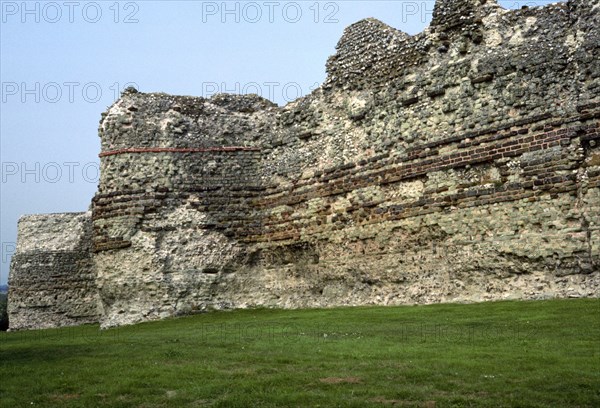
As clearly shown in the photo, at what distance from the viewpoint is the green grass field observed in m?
7.76

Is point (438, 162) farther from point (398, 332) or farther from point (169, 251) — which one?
point (169, 251)

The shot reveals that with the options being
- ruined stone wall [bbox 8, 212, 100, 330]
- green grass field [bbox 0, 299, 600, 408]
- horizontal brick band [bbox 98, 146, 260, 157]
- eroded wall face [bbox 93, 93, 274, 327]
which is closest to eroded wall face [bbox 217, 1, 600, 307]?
eroded wall face [bbox 93, 93, 274, 327]

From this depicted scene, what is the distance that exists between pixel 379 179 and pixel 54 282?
1762 centimetres

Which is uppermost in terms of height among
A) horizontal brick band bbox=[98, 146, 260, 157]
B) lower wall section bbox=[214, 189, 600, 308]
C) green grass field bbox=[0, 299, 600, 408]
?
horizontal brick band bbox=[98, 146, 260, 157]

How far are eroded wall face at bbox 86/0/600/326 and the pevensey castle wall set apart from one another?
0.12 ft

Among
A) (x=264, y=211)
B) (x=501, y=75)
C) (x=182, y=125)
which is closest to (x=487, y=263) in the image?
(x=501, y=75)

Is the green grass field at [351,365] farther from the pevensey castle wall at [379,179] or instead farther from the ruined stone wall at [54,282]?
the ruined stone wall at [54,282]

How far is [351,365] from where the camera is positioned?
9.34 meters

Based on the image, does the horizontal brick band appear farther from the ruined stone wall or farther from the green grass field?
the ruined stone wall

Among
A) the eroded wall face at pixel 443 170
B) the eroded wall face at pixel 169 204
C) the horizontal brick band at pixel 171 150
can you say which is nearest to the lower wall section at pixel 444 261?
the eroded wall face at pixel 443 170

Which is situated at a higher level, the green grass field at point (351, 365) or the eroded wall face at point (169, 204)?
the eroded wall face at point (169, 204)

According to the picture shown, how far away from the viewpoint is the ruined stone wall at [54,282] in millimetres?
30719

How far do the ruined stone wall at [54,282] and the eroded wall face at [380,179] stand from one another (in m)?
10.2

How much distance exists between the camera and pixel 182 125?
21.6 m
